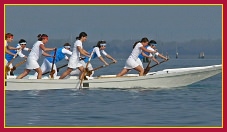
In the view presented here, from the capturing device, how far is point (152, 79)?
74.0ft

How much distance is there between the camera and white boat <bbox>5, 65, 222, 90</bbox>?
72.2 ft

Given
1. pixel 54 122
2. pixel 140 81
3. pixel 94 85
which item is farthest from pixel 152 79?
pixel 54 122

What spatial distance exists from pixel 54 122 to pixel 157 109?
3591 mm

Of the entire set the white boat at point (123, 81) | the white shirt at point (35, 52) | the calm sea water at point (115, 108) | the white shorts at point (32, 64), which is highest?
Answer: the white shirt at point (35, 52)

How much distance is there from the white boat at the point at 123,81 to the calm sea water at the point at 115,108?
16.8 inches

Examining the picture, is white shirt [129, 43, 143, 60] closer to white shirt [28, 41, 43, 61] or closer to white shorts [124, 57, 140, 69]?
white shorts [124, 57, 140, 69]

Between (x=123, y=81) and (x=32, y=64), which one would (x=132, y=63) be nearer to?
(x=123, y=81)

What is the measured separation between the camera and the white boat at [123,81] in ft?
72.2

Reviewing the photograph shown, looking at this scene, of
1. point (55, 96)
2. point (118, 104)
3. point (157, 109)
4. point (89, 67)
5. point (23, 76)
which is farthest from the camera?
point (89, 67)

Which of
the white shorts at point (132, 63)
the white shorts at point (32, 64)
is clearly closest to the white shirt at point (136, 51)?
the white shorts at point (132, 63)

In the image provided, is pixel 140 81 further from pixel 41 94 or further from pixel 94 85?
pixel 41 94

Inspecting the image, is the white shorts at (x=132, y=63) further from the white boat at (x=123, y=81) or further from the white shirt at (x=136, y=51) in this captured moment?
the white boat at (x=123, y=81)

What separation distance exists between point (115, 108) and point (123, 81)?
590cm

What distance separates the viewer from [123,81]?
885 inches
